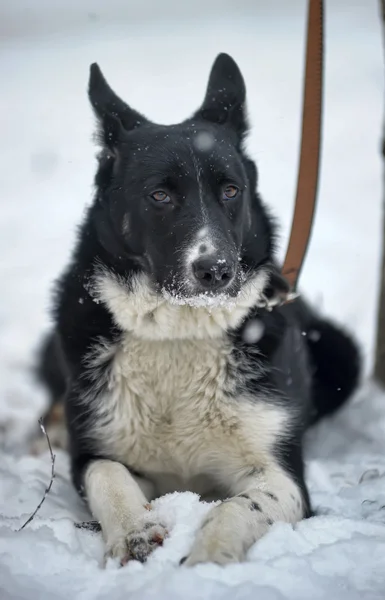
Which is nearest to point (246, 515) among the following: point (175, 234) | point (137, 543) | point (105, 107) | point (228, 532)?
point (228, 532)

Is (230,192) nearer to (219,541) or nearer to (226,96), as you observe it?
(226,96)

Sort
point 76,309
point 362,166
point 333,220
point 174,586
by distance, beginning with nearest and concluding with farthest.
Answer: point 174,586, point 76,309, point 333,220, point 362,166

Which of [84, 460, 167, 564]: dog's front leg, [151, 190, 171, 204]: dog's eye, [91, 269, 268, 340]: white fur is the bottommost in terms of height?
[84, 460, 167, 564]: dog's front leg

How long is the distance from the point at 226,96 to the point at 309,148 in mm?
523

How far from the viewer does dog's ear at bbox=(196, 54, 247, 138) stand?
3.53m

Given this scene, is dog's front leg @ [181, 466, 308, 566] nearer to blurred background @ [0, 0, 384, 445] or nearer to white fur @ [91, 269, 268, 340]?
white fur @ [91, 269, 268, 340]

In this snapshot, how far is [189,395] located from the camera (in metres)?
3.25

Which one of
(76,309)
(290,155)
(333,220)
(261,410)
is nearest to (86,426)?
(76,309)

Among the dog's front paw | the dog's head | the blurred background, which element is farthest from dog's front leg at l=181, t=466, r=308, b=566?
the blurred background

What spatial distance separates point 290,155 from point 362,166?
2.92 feet

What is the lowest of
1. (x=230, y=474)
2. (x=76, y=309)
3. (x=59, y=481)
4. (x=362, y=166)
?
(x=59, y=481)

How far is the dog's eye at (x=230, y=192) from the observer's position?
3211mm

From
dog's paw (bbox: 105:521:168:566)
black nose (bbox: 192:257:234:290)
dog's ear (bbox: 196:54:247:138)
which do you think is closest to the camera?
dog's paw (bbox: 105:521:168:566)

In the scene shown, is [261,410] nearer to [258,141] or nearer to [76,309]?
[76,309]
